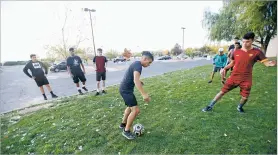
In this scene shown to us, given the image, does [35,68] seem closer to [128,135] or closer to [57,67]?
[128,135]

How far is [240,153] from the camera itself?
9.45 ft

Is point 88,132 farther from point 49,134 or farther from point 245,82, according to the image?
point 245,82

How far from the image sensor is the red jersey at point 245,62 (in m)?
3.96

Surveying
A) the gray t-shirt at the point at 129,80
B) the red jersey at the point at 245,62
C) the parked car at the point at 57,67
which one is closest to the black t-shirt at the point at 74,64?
the gray t-shirt at the point at 129,80

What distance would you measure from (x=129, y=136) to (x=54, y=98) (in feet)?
18.3

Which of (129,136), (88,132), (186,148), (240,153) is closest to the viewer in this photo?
(240,153)

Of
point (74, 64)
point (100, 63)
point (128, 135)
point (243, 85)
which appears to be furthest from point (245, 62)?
point (74, 64)

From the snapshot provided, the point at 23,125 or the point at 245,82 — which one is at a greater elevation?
the point at 245,82

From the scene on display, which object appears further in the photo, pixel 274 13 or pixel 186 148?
pixel 274 13

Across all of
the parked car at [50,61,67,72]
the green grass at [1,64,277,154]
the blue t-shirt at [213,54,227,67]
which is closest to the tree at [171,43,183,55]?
Result: the parked car at [50,61,67,72]

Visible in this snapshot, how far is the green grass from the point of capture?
125 inches

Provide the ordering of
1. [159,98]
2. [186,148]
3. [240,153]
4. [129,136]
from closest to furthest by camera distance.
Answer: [240,153], [186,148], [129,136], [159,98]

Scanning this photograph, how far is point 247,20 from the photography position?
44.7 feet

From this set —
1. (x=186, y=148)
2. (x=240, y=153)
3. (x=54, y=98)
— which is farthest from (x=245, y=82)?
(x=54, y=98)
